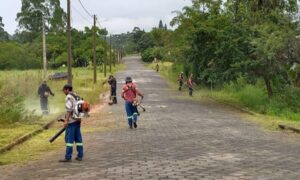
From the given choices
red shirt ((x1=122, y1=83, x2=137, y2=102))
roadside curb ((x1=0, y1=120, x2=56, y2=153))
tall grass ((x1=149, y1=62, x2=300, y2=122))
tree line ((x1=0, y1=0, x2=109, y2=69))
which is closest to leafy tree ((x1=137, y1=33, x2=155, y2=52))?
tree line ((x1=0, y1=0, x2=109, y2=69))

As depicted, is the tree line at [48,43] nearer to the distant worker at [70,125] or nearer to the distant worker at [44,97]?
the distant worker at [44,97]

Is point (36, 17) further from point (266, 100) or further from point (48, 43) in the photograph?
point (266, 100)

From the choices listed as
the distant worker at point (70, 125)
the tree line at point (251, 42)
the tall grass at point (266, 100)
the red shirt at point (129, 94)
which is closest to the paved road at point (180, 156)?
the distant worker at point (70, 125)

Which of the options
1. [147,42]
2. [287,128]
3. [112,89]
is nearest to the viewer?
[287,128]

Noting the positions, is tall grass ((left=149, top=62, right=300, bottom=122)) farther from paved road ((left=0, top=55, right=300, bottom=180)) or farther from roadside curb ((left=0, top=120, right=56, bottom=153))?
roadside curb ((left=0, top=120, right=56, bottom=153))

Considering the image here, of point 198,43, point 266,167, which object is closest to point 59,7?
point 198,43

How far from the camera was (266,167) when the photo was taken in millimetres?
10258

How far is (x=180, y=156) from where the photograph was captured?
11.6 meters

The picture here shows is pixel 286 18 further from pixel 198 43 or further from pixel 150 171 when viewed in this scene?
pixel 150 171

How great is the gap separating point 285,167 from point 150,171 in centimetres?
265

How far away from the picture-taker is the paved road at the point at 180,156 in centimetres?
966

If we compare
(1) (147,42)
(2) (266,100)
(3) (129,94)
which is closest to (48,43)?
(1) (147,42)

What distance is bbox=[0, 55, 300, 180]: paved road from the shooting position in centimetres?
966

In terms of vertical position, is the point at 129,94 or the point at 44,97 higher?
the point at 129,94
